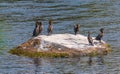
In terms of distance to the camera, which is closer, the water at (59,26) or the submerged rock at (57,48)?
the water at (59,26)

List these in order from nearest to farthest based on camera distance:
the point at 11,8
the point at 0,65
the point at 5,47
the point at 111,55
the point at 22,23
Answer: the point at 0,65 < the point at 111,55 < the point at 5,47 < the point at 22,23 < the point at 11,8

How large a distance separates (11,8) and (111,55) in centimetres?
2958

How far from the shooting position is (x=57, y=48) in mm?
36594

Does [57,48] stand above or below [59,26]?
above

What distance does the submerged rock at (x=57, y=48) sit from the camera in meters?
36.6

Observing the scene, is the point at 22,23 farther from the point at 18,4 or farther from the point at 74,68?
the point at 74,68

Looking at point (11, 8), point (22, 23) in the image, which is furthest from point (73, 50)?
point (11, 8)

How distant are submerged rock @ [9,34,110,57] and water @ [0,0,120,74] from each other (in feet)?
2.20

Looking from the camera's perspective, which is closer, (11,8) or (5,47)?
(5,47)

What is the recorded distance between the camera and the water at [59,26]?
3347 cm

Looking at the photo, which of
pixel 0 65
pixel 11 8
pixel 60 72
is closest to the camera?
pixel 60 72

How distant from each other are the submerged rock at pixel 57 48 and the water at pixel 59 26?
2.20ft

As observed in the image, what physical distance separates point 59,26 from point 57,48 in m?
15.0

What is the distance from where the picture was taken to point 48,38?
37.6 m
